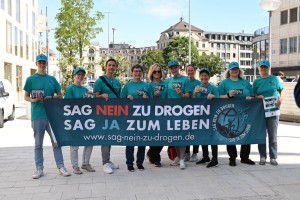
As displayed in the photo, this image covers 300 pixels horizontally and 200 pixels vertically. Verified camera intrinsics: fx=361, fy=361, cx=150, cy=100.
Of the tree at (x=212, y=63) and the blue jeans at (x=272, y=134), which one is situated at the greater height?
the tree at (x=212, y=63)

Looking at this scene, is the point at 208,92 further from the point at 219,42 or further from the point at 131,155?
the point at 219,42

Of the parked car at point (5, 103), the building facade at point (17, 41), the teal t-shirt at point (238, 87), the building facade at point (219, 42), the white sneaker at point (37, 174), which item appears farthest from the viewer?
the building facade at point (219, 42)

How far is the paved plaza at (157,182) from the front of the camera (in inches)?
213

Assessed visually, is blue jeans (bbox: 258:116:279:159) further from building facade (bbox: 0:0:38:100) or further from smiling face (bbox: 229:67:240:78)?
building facade (bbox: 0:0:38:100)

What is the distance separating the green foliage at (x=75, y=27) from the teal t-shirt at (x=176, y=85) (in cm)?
1754

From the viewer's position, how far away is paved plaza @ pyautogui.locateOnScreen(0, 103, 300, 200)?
541 cm

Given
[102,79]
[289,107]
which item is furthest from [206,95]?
[289,107]

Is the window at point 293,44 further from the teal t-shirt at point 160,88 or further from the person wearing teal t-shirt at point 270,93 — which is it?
the teal t-shirt at point 160,88

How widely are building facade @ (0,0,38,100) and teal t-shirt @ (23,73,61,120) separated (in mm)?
23102

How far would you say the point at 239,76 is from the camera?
7.07m

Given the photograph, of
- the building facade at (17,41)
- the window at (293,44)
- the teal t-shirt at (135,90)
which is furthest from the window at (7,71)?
the window at (293,44)

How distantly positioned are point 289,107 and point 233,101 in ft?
32.1

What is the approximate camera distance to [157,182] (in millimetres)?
6078

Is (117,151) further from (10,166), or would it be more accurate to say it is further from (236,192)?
(236,192)
